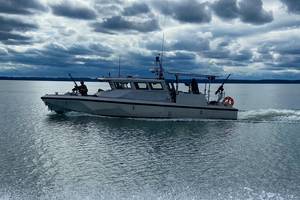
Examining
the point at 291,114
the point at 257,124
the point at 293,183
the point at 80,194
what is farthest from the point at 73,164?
the point at 291,114

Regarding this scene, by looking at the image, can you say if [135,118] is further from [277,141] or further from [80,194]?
[80,194]

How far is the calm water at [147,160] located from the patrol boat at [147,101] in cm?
213

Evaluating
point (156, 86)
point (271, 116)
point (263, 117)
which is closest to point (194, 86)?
point (156, 86)

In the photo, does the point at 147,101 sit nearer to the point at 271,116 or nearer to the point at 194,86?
the point at 194,86

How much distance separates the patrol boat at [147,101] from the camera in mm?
33219

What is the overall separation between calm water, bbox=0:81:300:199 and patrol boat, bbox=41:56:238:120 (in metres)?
2.13

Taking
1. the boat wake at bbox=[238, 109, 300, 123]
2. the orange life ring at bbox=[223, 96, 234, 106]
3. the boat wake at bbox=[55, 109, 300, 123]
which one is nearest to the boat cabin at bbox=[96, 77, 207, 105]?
the boat wake at bbox=[55, 109, 300, 123]

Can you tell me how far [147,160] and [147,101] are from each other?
48.7ft

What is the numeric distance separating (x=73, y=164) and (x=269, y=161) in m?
10.2

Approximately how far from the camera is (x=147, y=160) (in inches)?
734

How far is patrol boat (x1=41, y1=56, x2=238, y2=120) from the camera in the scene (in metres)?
33.2

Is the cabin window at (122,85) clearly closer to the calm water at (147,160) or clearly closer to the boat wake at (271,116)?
the calm water at (147,160)

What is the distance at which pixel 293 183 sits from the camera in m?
15.1

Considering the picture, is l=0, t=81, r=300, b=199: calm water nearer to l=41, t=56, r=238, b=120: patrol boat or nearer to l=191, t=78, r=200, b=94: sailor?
l=41, t=56, r=238, b=120: patrol boat
